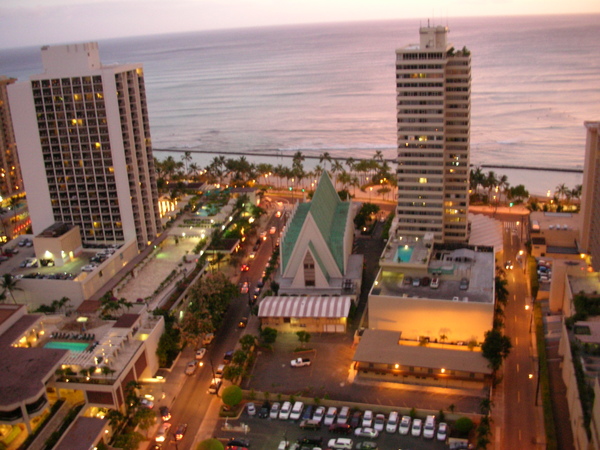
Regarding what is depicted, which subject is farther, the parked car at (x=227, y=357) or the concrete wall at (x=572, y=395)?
the parked car at (x=227, y=357)

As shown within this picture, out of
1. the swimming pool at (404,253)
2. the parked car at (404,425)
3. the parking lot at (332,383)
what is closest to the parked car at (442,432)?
the parking lot at (332,383)

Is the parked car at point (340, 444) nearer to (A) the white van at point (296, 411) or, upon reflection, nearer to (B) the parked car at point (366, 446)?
(B) the parked car at point (366, 446)

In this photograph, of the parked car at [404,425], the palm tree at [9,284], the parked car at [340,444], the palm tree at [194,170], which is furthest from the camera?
the palm tree at [194,170]

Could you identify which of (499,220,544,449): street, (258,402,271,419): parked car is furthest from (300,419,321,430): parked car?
(499,220,544,449): street

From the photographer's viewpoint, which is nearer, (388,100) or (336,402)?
(336,402)

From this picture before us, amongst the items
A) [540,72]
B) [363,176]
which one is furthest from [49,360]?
[540,72]

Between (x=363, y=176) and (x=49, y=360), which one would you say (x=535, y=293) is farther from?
(x=363, y=176)

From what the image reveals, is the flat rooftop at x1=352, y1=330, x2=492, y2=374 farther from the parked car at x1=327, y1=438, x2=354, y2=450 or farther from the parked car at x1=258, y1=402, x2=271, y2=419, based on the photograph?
the parked car at x1=327, y1=438, x2=354, y2=450

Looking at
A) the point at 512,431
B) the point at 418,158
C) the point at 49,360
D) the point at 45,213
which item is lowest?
the point at 512,431
